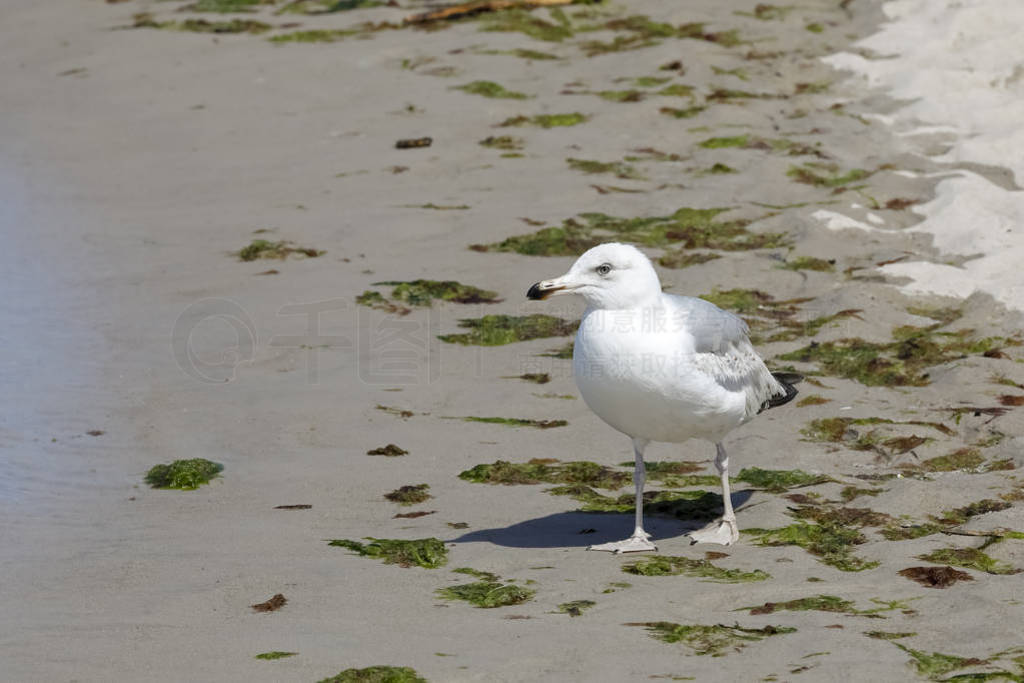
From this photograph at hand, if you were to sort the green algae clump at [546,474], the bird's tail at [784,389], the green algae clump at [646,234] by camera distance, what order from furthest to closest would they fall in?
the green algae clump at [646,234]
the green algae clump at [546,474]
the bird's tail at [784,389]

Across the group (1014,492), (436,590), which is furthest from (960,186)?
(436,590)

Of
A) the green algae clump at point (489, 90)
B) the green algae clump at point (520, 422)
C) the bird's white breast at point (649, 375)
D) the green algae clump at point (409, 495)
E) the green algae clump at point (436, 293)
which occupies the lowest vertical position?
the green algae clump at point (520, 422)

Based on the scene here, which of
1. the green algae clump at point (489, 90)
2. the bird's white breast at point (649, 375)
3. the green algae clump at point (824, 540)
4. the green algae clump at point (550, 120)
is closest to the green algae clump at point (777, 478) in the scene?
the green algae clump at point (824, 540)

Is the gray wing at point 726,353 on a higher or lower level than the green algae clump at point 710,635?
higher

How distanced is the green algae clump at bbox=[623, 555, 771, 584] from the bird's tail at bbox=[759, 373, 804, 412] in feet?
3.32

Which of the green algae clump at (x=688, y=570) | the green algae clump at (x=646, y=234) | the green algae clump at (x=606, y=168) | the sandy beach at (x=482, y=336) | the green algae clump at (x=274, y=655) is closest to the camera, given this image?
the green algae clump at (x=274, y=655)

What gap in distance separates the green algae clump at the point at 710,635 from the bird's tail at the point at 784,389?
1.65 metres

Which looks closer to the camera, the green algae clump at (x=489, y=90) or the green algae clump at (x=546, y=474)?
the green algae clump at (x=546, y=474)

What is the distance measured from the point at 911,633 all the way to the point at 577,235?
5025 mm

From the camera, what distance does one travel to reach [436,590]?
5254mm

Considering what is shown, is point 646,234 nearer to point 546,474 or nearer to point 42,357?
point 546,474

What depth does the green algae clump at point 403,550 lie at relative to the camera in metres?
5.52

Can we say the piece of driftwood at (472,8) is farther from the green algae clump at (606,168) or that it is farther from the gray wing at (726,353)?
the gray wing at (726,353)

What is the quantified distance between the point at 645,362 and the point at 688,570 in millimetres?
847
